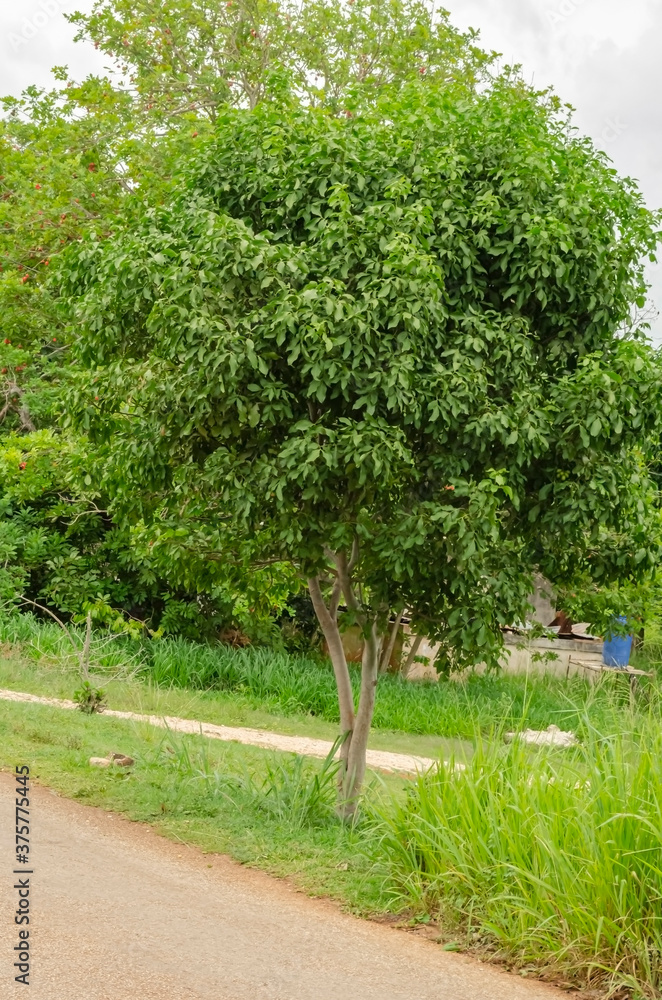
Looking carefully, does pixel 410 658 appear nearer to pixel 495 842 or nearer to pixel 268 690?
pixel 268 690

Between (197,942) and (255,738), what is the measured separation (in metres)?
6.67

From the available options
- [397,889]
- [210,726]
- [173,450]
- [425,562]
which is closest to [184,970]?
[397,889]

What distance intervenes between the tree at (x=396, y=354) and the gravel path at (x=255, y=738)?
3639mm

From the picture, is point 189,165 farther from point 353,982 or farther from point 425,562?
point 353,982

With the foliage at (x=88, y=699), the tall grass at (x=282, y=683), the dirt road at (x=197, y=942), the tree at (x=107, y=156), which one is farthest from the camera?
the tree at (x=107, y=156)

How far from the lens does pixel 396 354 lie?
239 inches

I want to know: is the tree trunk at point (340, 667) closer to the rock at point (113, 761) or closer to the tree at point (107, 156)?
the rock at point (113, 761)

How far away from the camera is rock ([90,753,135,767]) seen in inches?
328

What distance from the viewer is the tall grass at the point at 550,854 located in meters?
4.93

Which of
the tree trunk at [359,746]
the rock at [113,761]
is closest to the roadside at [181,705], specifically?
the rock at [113,761]

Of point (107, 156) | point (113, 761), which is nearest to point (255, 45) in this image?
point (107, 156)

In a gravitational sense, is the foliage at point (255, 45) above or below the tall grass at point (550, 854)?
above

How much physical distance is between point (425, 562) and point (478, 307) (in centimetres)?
158

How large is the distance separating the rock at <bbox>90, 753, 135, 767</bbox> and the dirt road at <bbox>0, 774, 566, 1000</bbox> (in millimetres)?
1850
